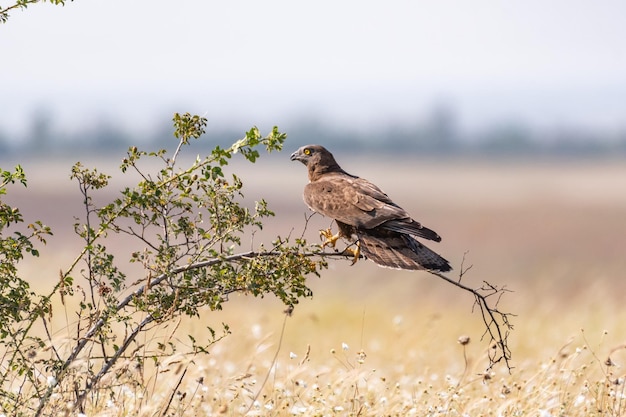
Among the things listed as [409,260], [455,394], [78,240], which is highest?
[78,240]

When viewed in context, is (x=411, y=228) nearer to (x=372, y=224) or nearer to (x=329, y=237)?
(x=372, y=224)

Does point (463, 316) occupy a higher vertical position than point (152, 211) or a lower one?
higher

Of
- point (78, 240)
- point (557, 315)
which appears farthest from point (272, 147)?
point (78, 240)

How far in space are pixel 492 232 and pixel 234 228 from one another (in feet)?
146

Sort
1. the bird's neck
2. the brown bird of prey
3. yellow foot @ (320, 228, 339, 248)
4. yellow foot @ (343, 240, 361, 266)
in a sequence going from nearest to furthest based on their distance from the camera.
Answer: the brown bird of prey
yellow foot @ (343, 240, 361, 266)
yellow foot @ (320, 228, 339, 248)
the bird's neck

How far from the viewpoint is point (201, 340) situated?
43.3 ft

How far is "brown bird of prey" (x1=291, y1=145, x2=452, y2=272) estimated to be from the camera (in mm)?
6480

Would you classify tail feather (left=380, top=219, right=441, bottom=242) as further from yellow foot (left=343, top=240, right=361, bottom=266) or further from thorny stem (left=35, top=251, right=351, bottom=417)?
thorny stem (left=35, top=251, right=351, bottom=417)

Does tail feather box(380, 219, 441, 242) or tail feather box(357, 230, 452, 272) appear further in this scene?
tail feather box(380, 219, 441, 242)

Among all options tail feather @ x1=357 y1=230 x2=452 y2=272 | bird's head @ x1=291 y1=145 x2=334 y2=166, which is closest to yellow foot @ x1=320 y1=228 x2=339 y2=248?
tail feather @ x1=357 y1=230 x2=452 y2=272

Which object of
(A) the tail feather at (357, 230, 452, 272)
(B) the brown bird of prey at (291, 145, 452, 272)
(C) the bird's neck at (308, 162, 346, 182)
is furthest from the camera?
(C) the bird's neck at (308, 162, 346, 182)

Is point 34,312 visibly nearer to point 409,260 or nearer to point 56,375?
point 56,375

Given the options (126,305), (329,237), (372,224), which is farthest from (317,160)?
(126,305)

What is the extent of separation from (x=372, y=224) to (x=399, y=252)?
1.32ft
